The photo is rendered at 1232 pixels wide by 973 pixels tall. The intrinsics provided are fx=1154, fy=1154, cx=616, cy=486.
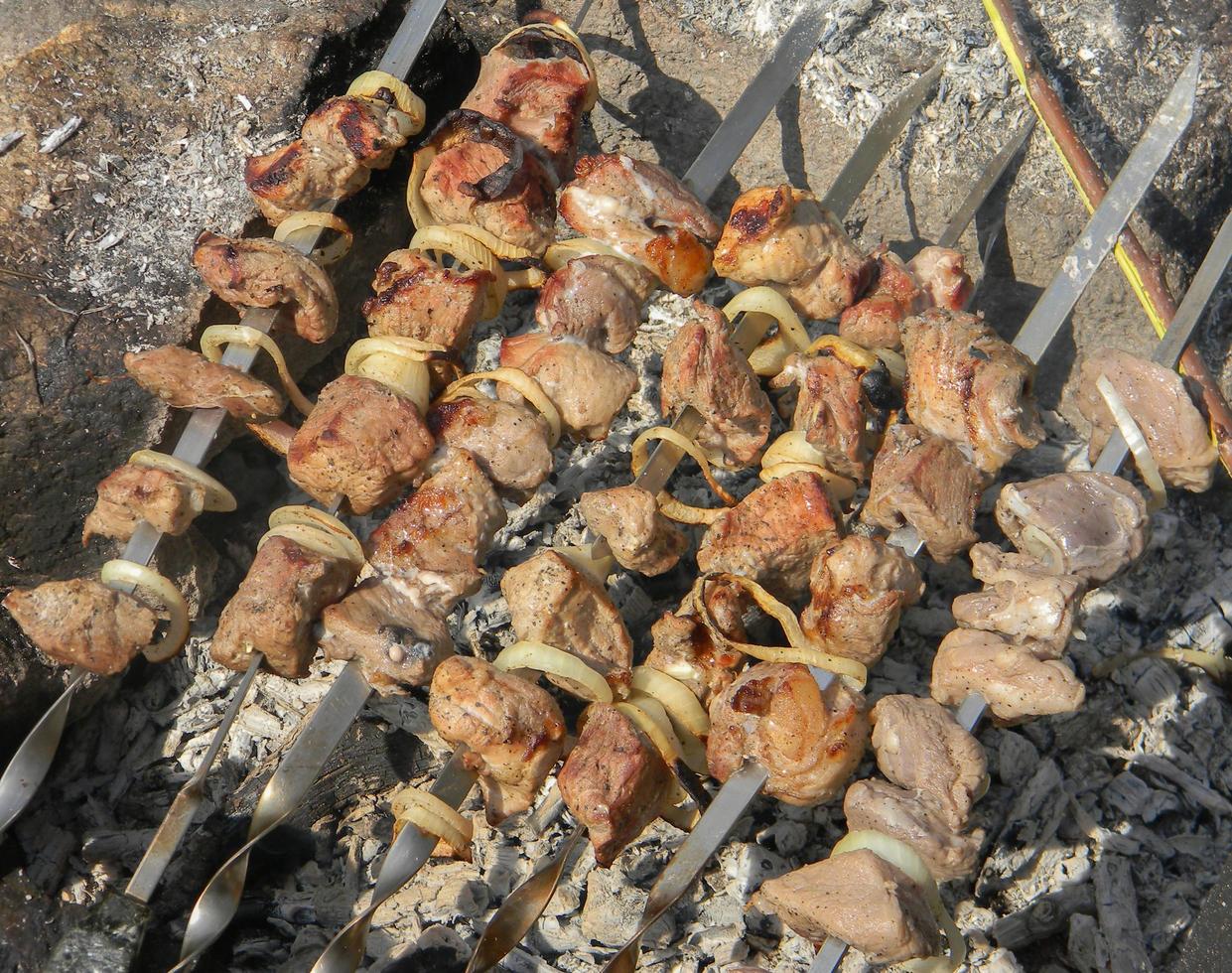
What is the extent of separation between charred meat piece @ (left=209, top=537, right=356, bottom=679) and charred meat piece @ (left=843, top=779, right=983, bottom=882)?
1.12 m

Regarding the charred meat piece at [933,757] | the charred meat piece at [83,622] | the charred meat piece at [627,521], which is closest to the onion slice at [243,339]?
the charred meat piece at [83,622]

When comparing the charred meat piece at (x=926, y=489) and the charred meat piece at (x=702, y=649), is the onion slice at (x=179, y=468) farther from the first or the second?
the charred meat piece at (x=926, y=489)

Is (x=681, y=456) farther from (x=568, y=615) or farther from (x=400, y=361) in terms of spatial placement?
(x=400, y=361)

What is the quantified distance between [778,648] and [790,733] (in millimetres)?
207

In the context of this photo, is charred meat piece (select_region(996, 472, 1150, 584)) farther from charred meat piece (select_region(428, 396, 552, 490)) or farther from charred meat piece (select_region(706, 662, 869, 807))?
charred meat piece (select_region(428, 396, 552, 490))

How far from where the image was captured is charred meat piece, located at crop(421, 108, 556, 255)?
280 cm

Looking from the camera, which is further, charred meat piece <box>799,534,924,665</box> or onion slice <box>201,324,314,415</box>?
onion slice <box>201,324,314,415</box>

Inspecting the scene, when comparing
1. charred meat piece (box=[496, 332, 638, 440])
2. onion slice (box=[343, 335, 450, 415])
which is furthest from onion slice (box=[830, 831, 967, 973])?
onion slice (box=[343, 335, 450, 415])

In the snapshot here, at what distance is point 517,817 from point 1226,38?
2.99 metres

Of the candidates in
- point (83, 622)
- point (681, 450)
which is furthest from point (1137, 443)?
point (83, 622)

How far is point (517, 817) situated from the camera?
270 cm

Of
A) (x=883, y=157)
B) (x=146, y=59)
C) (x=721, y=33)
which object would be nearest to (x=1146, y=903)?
(x=883, y=157)

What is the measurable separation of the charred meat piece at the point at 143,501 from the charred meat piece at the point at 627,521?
830mm

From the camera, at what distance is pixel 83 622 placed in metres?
2.28
